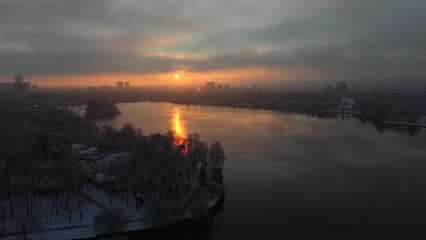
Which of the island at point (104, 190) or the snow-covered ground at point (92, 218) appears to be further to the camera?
the island at point (104, 190)

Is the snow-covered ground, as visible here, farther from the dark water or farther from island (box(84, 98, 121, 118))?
island (box(84, 98, 121, 118))

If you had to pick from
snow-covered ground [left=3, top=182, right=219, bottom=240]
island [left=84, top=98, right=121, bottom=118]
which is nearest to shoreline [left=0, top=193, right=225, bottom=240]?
snow-covered ground [left=3, top=182, right=219, bottom=240]

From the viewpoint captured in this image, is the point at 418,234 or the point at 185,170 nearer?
the point at 418,234

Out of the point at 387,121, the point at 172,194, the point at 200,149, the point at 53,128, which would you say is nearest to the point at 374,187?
the point at 200,149

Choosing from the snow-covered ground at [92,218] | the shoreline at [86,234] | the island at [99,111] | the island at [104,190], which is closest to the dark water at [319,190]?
the shoreline at [86,234]

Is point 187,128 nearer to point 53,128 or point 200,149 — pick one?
point 53,128

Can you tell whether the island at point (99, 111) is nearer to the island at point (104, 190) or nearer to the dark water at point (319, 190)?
the dark water at point (319, 190)
